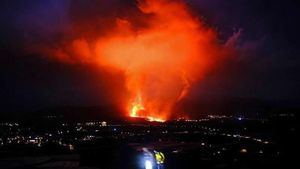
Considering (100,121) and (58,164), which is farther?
(100,121)

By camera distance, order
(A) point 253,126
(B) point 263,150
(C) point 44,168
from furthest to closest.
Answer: (A) point 253,126 < (B) point 263,150 < (C) point 44,168

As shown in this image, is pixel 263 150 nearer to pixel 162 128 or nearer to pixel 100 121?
pixel 162 128

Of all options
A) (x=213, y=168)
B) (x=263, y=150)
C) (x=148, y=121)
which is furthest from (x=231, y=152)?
(x=148, y=121)

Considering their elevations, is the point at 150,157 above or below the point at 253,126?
below

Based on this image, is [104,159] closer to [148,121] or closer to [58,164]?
[58,164]

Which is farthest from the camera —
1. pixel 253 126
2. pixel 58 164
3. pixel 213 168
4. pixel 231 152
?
pixel 253 126

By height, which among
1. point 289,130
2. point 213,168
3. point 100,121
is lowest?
point 213,168

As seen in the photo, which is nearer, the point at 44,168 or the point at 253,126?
the point at 44,168

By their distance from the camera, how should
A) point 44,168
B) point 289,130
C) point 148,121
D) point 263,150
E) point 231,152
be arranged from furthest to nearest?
point 148,121, point 289,130, point 263,150, point 231,152, point 44,168

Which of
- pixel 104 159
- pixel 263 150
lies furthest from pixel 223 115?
pixel 104 159
